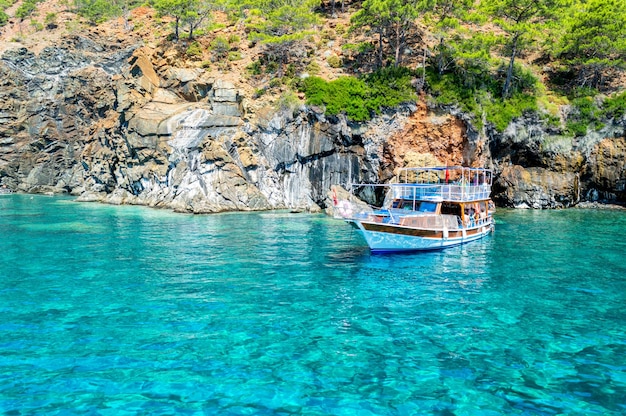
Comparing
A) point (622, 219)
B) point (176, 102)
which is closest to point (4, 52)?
point (176, 102)

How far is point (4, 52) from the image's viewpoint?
76.4 m

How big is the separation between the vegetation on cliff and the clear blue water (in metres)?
32.2

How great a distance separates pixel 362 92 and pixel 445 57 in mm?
14259

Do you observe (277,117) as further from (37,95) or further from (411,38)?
(37,95)

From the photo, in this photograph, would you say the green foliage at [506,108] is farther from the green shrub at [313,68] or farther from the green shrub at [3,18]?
the green shrub at [3,18]

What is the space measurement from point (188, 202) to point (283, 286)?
32.3 meters

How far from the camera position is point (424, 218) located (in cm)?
2836

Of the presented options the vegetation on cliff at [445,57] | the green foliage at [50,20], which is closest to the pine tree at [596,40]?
the vegetation on cliff at [445,57]

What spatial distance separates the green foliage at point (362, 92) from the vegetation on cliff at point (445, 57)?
5.3 inches

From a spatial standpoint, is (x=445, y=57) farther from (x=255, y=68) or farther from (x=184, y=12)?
(x=184, y=12)

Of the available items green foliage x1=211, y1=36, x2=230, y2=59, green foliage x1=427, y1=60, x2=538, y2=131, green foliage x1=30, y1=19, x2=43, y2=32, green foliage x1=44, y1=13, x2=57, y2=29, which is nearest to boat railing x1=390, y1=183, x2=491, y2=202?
green foliage x1=427, y1=60, x2=538, y2=131

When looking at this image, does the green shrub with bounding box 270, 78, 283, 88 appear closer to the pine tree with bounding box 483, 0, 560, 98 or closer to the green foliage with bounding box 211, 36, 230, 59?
the green foliage with bounding box 211, 36, 230, 59

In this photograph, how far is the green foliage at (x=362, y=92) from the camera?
53.3 meters

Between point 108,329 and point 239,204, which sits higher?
point 239,204
